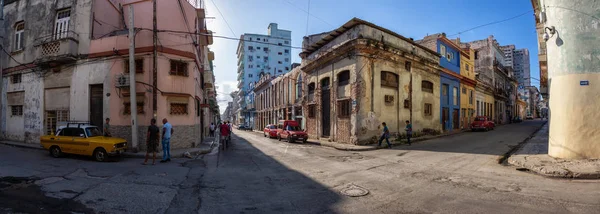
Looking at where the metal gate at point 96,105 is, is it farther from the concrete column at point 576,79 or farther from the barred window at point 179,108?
the concrete column at point 576,79

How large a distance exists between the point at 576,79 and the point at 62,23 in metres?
23.0

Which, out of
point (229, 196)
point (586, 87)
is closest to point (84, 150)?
point (229, 196)

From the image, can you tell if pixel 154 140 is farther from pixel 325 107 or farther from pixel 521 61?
pixel 521 61

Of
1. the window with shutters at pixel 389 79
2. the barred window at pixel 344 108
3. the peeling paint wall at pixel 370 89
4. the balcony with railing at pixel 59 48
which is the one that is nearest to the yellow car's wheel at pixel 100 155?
the balcony with railing at pixel 59 48

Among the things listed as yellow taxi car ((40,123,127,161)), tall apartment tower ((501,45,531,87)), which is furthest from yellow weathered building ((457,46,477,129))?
tall apartment tower ((501,45,531,87))

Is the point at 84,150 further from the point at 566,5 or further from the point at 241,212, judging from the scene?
the point at 566,5

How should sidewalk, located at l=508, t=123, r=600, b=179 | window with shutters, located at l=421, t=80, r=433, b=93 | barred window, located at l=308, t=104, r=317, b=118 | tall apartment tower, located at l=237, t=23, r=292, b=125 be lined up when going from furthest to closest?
tall apartment tower, located at l=237, t=23, r=292, b=125 < barred window, located at l=308, t=104, r=317, b=118 < window with shutters, located at l=421, t=80, r=433, b=93 < sidewalk, located at l=508, t=123, r=600, b=179

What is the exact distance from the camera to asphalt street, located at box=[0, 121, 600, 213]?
4633 mm

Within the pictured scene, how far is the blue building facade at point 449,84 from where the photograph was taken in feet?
78.8

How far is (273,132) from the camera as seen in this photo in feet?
79.3

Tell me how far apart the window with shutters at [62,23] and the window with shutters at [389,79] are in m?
18.5

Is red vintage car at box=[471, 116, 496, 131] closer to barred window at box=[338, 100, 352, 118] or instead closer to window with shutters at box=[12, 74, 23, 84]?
barred window at box=[338, 100, 352, 118]

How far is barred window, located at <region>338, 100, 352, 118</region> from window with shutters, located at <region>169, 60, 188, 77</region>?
986 cm

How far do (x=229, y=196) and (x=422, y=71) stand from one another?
19.9 m
